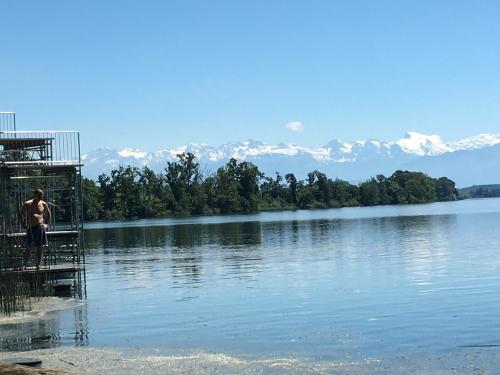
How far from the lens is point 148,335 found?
17297 mm

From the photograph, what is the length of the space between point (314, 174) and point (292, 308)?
6482 inches

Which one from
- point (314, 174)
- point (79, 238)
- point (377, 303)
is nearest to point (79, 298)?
point (79, 238)

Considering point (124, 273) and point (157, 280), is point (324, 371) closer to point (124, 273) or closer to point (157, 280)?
point (157, 280)

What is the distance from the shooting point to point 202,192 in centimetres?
15738

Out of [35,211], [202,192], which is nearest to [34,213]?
[35,211]

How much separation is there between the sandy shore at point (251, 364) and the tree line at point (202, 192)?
123 metres

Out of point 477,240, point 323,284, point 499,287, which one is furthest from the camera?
point 477,240

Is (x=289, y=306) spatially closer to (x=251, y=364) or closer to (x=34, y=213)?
(x=251, y=364)

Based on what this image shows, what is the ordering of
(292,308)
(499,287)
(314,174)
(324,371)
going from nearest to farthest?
1. (324,371)
2. (292,308)
3. (499,287)
4. (314,174)

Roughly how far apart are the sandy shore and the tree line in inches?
4852

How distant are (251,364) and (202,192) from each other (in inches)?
5666

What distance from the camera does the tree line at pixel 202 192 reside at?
146 meters

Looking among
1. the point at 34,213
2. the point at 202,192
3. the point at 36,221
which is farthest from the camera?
the point at 202,192

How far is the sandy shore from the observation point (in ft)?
43.0
